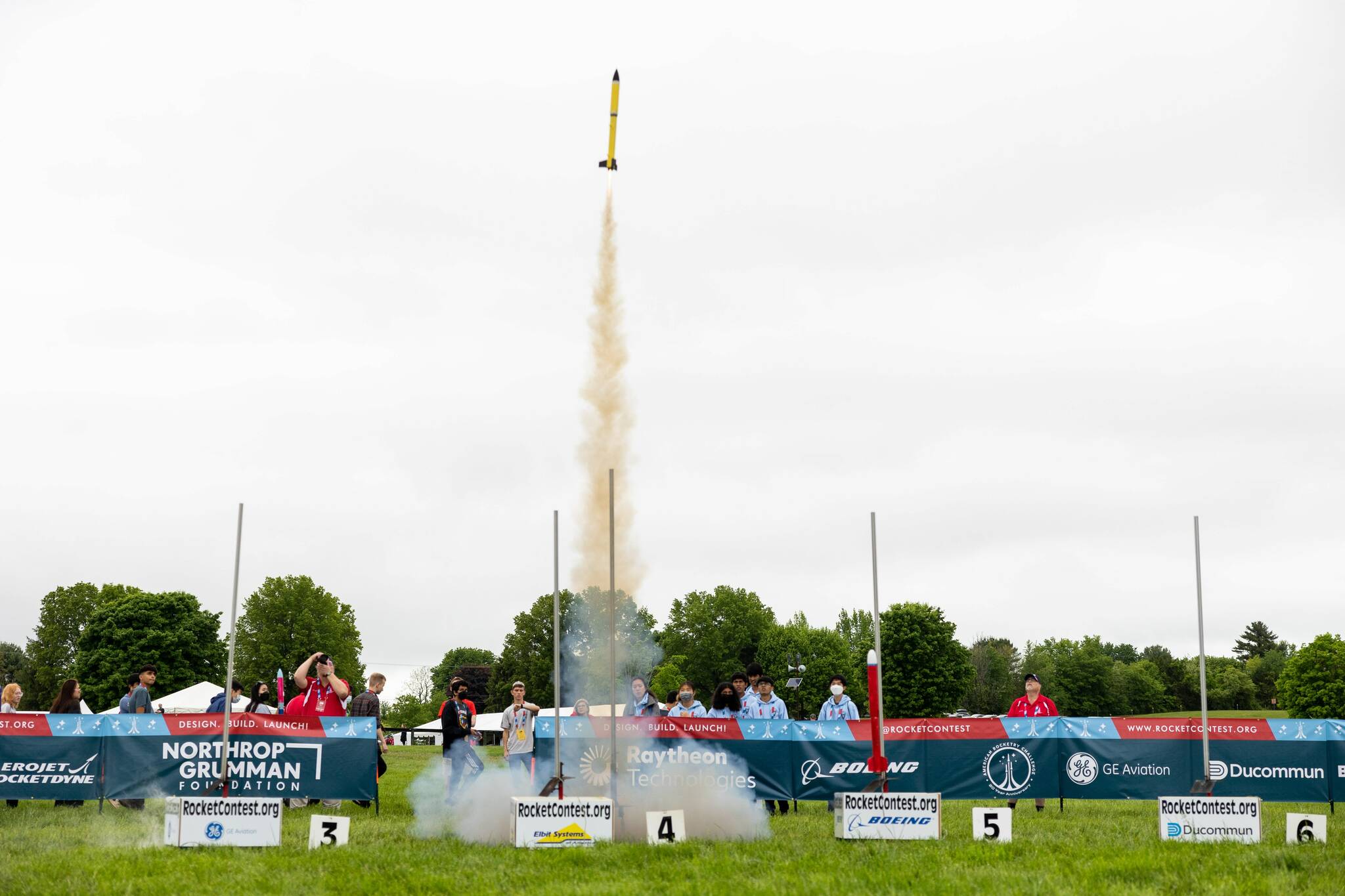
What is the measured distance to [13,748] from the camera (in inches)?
734

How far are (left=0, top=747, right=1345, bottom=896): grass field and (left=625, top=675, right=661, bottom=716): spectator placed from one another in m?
4.41

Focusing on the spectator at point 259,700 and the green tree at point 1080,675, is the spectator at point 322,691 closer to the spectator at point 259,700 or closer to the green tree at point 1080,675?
the spectator at point 259,700

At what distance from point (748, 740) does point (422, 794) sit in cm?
534

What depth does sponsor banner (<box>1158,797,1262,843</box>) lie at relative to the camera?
14.1 meters

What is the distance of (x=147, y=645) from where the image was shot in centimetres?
7369

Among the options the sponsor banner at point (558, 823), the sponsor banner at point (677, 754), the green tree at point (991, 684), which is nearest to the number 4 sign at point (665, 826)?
the sponsor banner at point (558, 823)

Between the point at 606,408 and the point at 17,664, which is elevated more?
the point at 606,408

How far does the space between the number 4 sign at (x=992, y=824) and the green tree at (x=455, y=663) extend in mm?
127086

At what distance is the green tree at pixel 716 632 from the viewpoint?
10650 cm

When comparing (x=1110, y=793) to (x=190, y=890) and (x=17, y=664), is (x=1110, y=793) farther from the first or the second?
(x=17, y=664)

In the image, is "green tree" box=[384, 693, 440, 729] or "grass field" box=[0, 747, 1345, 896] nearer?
"grass field" box=[0, 747, 1345, 896]

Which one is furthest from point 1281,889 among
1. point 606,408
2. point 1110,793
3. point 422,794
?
point 606,408

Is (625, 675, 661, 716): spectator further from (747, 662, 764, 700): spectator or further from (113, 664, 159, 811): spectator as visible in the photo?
Answer: (113, 664, 159, 811): spectator

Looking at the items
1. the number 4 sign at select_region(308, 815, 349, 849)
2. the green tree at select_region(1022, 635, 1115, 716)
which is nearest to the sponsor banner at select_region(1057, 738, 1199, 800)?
the number 4 sign at select_region(308, 815, 349, 849)
